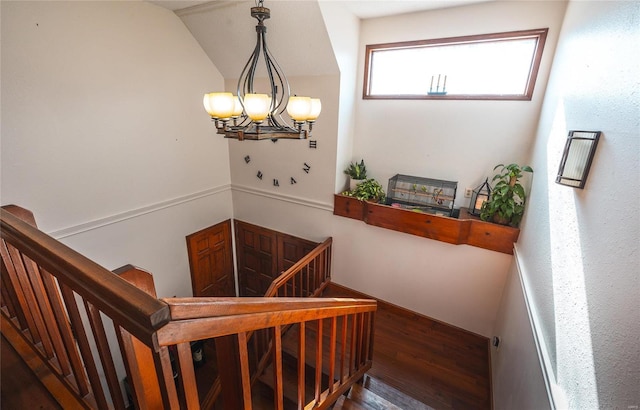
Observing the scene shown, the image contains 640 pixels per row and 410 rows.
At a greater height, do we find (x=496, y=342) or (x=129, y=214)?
(x=129, y=214)

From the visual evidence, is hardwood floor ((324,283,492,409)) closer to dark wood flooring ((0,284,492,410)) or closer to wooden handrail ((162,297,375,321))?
dark wood flooring ((0,284,492,410))

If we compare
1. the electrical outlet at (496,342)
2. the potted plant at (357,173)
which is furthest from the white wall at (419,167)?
the electrical outlet at (496,342)

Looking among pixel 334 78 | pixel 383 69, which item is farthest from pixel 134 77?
pixel 383 69

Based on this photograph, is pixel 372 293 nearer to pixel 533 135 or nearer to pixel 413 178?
pixel 413 178

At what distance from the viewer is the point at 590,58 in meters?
1.43

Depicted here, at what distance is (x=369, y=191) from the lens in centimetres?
325

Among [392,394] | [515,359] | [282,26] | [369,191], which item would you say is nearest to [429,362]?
[392,394]

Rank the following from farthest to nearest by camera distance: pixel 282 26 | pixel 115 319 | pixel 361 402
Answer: pixel 282 26, pixel 361 402, pixel 115 319

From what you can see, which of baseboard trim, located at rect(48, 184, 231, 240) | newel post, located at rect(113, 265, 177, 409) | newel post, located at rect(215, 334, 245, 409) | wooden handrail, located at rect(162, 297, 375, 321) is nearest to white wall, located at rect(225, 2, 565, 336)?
baseboard trim, located at rect(48, 184, 231, 240)

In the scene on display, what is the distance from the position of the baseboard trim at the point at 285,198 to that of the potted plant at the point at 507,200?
1.77 metres

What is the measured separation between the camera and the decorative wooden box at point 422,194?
2928mm

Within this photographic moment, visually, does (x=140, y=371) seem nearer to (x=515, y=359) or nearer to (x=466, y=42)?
(x=515, y=359)

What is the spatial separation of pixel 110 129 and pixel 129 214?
3.06 feet

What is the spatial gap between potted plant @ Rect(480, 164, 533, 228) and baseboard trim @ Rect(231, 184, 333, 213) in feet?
5.82
